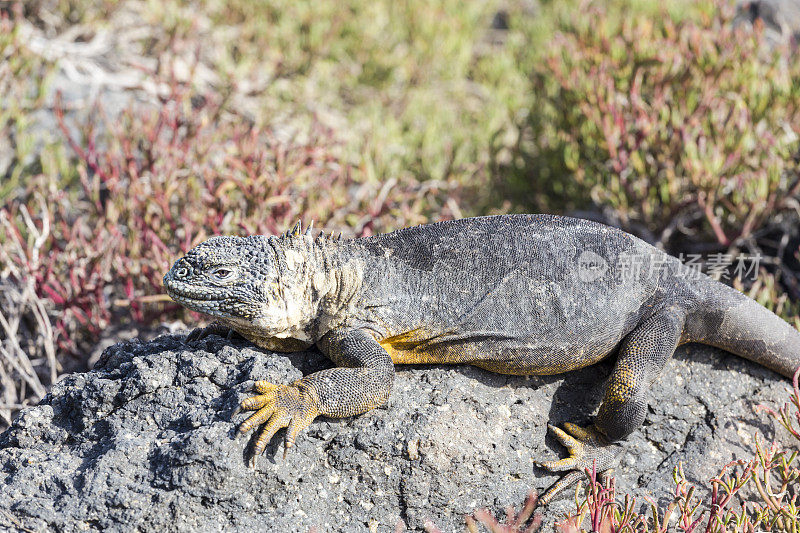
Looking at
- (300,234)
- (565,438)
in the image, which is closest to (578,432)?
(565,438)

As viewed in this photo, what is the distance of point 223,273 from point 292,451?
35.2 inches

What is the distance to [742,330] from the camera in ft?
13.1

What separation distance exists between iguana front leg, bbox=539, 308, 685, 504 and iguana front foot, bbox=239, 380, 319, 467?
125 cm

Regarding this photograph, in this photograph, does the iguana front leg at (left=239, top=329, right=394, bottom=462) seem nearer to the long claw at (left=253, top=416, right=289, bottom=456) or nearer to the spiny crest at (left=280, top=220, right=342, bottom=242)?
the long claw at (left=253, top=416, right=289, bottom=456)

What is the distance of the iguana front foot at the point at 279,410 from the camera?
3.08 m

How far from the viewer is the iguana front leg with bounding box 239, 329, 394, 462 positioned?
122 inches

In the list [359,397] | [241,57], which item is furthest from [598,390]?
[241,57]

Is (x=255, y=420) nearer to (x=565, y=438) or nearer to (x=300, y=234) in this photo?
(x=300, y=234)

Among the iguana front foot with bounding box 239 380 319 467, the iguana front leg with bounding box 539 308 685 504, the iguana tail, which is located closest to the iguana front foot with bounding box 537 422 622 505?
the iguana front leg with bounding box 539 308 685 504

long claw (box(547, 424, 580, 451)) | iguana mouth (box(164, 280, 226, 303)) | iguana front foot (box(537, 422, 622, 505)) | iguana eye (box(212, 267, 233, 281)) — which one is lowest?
iguana front foot (box(537, 422, 622, 505))

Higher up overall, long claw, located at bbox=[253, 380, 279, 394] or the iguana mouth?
the iguana mouth

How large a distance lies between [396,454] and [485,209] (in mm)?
4340

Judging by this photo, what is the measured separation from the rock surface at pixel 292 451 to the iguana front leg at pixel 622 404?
101 mm

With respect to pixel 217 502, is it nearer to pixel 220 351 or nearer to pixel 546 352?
pixel 220 351
